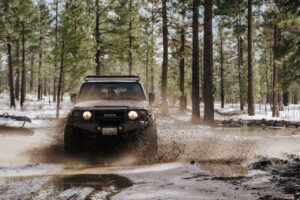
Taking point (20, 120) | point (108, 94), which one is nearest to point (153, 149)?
point (108, 94)

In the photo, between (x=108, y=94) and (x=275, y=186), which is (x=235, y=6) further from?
(x=275, y=186)

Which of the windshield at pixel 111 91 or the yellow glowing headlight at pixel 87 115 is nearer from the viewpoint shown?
the yellow glowing headlight at pixel 87 115

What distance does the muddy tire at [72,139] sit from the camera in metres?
10.2

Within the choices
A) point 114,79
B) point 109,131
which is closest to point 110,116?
point 109,131

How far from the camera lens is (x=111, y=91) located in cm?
1194

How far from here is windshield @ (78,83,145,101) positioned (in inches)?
464

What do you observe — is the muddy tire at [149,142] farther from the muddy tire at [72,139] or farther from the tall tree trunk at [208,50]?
the tall tree trunk at [208,50]

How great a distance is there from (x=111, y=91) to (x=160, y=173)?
368cm

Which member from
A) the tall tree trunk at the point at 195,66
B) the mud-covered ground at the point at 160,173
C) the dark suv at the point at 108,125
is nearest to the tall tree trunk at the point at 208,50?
the tall tree trunk at the point at 195,66

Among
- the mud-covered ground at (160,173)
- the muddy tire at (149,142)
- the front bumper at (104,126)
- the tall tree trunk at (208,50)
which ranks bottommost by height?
the mud-covered ground at (160,173)

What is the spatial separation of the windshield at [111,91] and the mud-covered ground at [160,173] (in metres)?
1.48

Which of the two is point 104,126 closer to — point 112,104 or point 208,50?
point 112,104

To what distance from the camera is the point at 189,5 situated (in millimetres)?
26734

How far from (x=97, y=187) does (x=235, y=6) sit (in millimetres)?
25866
